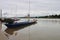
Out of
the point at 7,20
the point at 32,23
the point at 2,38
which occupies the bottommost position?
the point at 32,23

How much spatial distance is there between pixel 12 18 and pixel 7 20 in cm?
61

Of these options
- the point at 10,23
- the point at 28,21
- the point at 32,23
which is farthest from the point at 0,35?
the point at 32,23

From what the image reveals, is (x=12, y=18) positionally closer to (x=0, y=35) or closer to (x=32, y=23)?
(x=32, y=23)

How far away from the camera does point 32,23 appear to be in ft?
58.3

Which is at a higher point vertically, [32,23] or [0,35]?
[0,35]

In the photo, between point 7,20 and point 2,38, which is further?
point 7,20

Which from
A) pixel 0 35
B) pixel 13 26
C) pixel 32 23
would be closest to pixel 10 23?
pixel 13 26

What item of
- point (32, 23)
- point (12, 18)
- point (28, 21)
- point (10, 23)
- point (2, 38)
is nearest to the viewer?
point (2, 38)

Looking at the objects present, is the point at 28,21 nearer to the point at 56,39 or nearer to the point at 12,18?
the point at 12,18

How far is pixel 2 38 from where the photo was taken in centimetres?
173

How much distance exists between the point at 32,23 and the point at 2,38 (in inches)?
631

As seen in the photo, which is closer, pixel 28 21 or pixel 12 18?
pixel 12 18

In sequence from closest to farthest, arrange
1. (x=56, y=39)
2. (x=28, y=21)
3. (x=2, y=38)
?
1. (x=2, y=38)
2. (x=56, y=39)
3. (x=28, y=21)

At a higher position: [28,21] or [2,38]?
[2,38]
